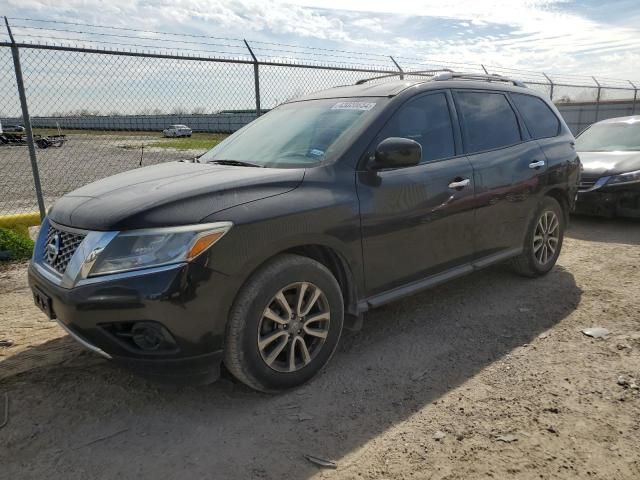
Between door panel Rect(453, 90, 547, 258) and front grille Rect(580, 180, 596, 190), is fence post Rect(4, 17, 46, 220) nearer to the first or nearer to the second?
door panel Rect(453, 90, 547, 258)

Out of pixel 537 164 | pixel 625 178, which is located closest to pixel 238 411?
pixel 537 164

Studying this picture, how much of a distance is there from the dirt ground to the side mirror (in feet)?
4.17

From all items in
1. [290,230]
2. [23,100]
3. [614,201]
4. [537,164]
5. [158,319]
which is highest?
[23,100]

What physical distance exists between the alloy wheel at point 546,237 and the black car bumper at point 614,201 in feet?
8.49

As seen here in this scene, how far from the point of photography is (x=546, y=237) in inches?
188

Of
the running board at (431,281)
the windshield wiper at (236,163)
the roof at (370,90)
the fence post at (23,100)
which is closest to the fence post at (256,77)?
the fence post at (23,100)

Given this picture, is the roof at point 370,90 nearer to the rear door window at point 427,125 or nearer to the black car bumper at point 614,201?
the rear door window at point 427,125

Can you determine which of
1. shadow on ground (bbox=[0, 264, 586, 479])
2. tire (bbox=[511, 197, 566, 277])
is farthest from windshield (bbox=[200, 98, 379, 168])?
tire (bbox=[511, 197, 566, 277])

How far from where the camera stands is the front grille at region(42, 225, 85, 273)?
8.72ft

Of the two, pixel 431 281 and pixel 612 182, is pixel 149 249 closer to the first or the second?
pixel 431 281

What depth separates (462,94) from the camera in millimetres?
3979

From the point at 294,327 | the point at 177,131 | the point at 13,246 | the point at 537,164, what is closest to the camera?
the point at 294,327

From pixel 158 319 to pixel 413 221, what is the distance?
1.77m

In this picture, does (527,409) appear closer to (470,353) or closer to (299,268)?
(470,353)
